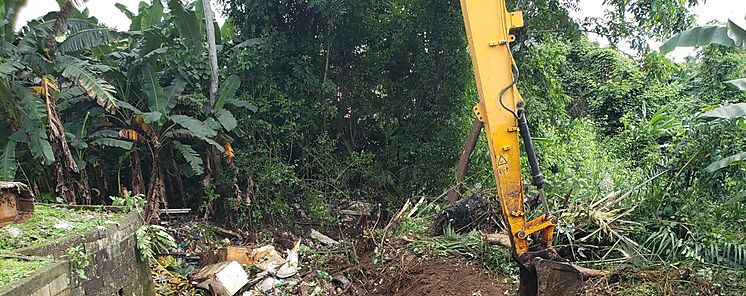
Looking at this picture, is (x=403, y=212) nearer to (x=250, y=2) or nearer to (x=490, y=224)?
(x=490, y=224)

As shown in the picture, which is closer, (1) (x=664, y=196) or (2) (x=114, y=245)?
(2) (x=114, y=245)

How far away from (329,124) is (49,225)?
4480 mm

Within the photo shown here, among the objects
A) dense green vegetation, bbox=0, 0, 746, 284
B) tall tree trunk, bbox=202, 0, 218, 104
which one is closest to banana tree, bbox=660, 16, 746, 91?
dense green vegetation, bbox=0, 0, 746, 284

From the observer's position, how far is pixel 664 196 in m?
4.44

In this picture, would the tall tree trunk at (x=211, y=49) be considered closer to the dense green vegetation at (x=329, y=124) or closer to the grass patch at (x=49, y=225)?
the dense green vegetation at (x=329, y=124)

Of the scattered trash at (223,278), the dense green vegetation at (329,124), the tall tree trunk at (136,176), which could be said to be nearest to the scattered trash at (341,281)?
the scattered trash at (223,278)

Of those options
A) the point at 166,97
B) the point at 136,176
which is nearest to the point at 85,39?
the point at 166,97

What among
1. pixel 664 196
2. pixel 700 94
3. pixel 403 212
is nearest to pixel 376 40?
pixel 403 212

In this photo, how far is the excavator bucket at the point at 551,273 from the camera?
350cm

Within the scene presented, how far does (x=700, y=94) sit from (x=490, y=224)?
710cm

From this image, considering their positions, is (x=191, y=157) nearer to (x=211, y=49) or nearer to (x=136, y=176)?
(x=136, y=176)

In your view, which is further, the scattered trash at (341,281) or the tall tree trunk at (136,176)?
the tall tree trunk at (136,176)

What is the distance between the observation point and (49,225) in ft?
11.3

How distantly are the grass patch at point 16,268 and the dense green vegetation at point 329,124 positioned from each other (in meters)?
2.23
